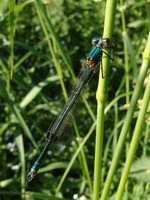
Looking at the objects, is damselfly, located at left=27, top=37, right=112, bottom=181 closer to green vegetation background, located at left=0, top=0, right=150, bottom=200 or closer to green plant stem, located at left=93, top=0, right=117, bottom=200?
green plant stem, located at left=93, top=0, right=117, bottom=200

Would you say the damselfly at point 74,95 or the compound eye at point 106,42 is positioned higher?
the compound eye at point 106,42

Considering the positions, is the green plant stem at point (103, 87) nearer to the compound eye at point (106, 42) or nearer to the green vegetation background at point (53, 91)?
the compound eye at point (106, 42)

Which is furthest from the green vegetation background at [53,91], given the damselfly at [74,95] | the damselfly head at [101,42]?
the damselfly head at [101,42]

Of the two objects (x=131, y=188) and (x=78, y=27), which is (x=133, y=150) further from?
(x=78, y=27)

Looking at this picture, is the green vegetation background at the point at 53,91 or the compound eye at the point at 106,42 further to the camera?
the green vegetation background at the point at 53,91

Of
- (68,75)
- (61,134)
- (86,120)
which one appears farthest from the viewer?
(68,75)

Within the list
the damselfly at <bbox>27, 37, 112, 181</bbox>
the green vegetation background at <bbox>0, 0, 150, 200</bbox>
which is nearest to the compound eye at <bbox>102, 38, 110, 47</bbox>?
the damselfly at <bbox>27, 37, 112, 181</bbox>

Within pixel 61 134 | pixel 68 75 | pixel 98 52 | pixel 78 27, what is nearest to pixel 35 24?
pixel 78 27

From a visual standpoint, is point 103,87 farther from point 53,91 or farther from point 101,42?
point 53,91
